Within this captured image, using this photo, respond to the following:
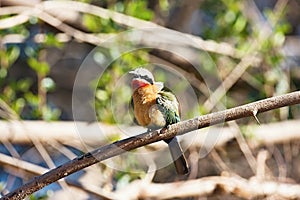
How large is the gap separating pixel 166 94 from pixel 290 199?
1223 millimetres

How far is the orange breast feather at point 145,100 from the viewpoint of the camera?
6.09ft

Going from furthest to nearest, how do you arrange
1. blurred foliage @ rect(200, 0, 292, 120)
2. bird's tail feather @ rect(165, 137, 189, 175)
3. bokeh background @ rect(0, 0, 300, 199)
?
blurred foliage @ rect(200, 0, 292, 120)
bokeh background @ rect(0, 0, 300, 199)
bird's tail feather @ rect(165, 137, 189, 175)

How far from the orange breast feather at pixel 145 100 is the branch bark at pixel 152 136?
24 cm

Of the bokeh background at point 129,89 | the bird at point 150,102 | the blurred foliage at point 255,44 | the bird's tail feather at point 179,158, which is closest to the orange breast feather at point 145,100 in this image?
the bird at point 150,102

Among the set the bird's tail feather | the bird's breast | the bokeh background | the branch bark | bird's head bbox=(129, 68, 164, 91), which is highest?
the bokeh background

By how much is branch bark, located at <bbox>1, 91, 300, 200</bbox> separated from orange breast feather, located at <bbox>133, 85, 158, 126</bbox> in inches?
9.5

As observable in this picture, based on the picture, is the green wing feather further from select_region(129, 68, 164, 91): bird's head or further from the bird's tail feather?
the bird's tail feather

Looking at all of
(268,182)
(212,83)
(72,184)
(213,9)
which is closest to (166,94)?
(72,184)

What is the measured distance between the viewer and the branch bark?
1.51m

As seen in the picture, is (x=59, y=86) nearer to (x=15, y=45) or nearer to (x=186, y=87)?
(x=15, y=45)

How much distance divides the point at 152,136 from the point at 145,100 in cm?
30

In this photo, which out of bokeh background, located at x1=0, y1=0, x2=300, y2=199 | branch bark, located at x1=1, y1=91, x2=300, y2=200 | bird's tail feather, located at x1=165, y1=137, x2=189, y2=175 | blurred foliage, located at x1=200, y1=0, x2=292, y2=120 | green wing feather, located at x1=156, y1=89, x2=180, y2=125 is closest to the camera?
branch bark, located at x1=1, y1=91, x2=300, y2=200

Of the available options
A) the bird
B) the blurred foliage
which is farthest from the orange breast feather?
the blurred foliage

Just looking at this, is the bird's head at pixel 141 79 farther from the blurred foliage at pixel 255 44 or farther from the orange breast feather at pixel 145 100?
the blurred foliage at pixel 255 44
